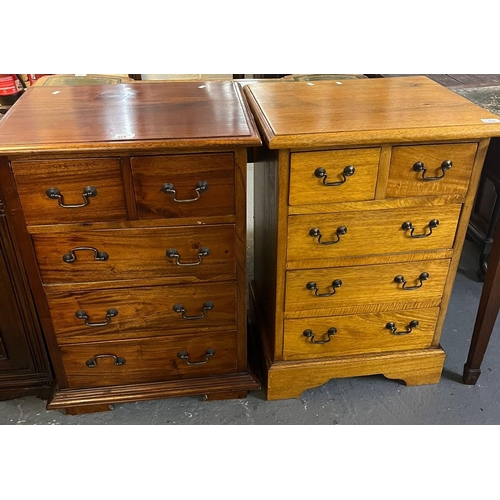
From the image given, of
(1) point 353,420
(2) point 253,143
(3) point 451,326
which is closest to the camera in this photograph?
(2) point 253,143

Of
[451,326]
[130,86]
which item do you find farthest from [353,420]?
[130,86]

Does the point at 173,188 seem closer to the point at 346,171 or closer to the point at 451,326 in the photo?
the point at 346,171

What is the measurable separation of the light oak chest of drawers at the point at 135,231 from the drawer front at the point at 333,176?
0.14 metres

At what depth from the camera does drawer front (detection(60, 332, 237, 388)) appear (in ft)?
5.14

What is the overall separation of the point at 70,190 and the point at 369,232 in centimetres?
80

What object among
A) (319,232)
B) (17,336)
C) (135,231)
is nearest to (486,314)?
(319,232)

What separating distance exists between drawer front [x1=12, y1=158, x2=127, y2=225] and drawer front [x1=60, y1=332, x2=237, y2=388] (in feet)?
1.38

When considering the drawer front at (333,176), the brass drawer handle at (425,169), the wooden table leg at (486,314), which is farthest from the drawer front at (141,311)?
the wooden table leg at (486,314)

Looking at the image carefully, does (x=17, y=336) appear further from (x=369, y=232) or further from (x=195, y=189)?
(x=369, y=232)

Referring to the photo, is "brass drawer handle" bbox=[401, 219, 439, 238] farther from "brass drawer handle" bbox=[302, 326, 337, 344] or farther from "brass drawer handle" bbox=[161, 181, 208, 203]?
"brass drawer handle" bbox=[161, 181, 208, 203]

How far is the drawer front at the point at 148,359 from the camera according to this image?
157cm

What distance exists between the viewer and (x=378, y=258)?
4.98ft

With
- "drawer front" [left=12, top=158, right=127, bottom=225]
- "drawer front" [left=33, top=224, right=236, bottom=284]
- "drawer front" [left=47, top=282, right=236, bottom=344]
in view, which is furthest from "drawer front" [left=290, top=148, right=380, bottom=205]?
"drawer front" [left=12, top=158, right=127, bottom=225]
